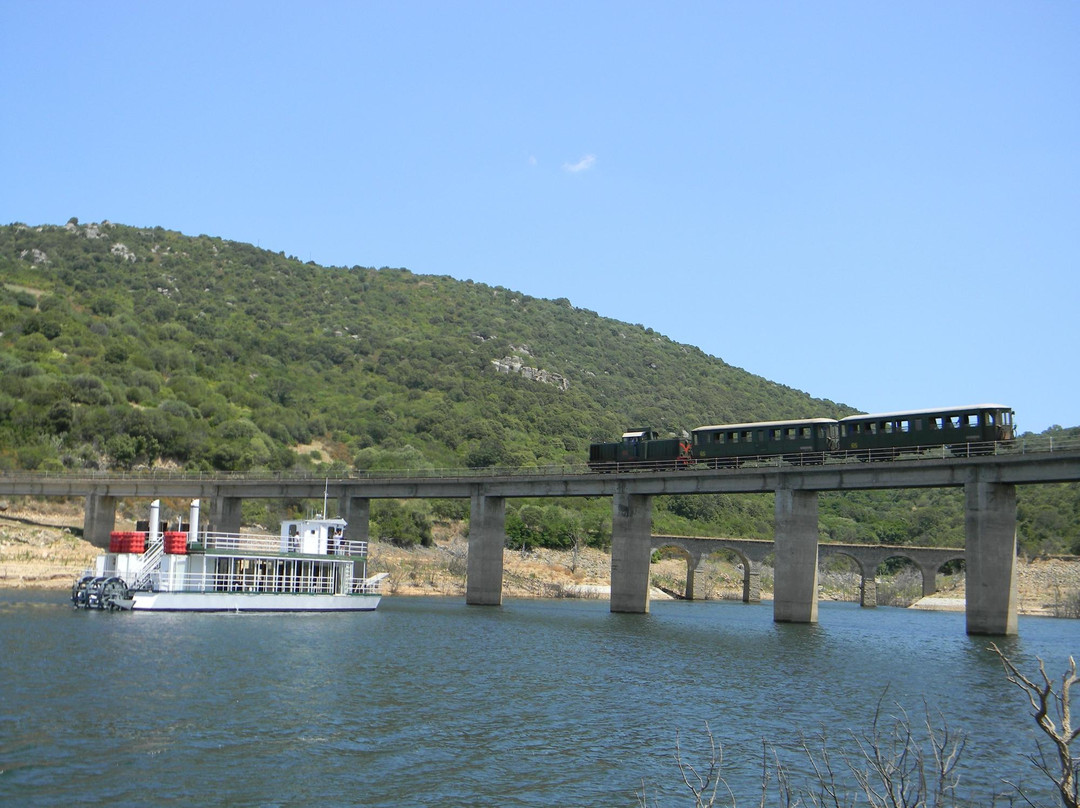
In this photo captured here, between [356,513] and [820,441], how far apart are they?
36.9 meters

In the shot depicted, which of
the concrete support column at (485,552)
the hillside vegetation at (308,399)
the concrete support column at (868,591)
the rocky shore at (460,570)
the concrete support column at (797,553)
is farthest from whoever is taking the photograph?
the concrete support column at (868,591)

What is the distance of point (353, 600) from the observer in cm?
6156

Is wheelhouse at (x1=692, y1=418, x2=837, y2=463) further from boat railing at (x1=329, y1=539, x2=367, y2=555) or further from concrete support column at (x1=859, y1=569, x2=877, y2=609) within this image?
concrete support column at (x1=859, y1=569, x2=877, y2=609)

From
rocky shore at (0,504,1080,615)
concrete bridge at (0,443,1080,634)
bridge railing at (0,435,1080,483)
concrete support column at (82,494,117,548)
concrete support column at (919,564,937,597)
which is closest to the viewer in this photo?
concrete bridge at (0,443,1080,634)

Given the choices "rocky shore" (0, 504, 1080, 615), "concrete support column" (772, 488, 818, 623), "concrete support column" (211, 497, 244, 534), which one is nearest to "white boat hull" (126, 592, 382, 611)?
"rocky shore" (0, 504, 1080, 615)

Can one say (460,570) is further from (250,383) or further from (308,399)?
(250,383)

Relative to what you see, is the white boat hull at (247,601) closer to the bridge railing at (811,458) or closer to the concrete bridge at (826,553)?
the bridge railing at (811,458)

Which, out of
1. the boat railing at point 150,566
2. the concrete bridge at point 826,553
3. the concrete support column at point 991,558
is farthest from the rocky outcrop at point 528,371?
the concrete support column at point 991,558

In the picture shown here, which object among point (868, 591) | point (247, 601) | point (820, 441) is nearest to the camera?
point (247, 601)

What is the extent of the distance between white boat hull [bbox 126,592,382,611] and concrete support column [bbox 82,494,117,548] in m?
35.4

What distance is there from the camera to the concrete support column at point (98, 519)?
85.8 metres

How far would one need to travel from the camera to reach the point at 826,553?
10531 cm

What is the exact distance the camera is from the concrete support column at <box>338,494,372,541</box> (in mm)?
78438

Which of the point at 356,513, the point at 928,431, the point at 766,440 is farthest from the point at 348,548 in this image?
the point at 928,431
